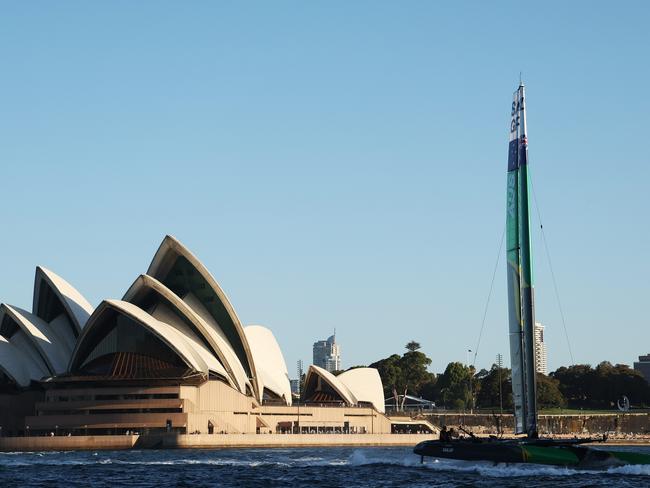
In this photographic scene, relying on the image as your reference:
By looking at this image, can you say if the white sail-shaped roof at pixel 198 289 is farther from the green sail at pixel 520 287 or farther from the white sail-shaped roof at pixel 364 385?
the green sail at pixel 520 287

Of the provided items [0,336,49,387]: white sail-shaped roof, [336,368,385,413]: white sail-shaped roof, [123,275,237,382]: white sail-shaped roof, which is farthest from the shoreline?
[336,368,385,413]: white sail-shaped roof

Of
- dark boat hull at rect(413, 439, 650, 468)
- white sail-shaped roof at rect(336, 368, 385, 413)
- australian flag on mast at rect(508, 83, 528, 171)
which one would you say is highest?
australian flag on mast at rect(508, 83, 528, 171)

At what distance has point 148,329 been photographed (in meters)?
108

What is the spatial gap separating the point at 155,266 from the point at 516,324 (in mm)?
59788

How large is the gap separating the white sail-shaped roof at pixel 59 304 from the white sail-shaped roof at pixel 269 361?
20.2 metres

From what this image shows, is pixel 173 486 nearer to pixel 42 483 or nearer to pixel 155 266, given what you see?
pixel 42 483

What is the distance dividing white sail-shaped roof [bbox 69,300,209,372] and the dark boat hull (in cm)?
5115

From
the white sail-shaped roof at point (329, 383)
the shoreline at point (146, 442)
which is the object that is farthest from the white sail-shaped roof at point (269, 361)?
the shoreline at point (146, 442)

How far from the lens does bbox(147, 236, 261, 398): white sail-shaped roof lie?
11156cm

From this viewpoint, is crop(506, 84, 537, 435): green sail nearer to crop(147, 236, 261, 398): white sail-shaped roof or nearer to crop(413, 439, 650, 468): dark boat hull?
crop(413, 439, 650, 468): dark boat hull

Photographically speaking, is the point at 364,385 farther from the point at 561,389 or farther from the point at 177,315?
the point at 561,389

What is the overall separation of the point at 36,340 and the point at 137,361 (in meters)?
11.3

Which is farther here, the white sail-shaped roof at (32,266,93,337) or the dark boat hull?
the white sail-shaped roof at (32,266,93,337)

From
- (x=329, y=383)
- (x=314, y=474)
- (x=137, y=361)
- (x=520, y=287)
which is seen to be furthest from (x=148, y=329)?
(x=520, y=287)
